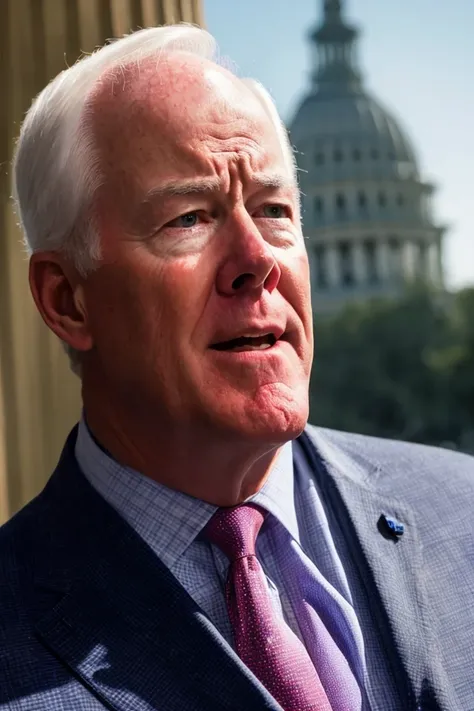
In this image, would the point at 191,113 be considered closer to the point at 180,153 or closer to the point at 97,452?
the point at 180,153

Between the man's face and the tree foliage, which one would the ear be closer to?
the man's face

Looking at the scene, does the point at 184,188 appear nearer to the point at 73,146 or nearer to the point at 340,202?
the point at 73,146

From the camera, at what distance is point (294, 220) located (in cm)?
125

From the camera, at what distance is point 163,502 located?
119cm

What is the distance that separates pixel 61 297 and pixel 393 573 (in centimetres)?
47

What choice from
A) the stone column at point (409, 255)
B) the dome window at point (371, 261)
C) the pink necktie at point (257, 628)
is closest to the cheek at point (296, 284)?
the pink necktie at point (257, 628)

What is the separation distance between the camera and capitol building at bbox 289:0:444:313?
41.1 meters

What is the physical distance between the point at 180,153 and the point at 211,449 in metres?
0.29

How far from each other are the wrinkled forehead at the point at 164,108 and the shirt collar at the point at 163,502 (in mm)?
324

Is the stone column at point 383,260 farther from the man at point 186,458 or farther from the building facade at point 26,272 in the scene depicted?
the man at point 186,458

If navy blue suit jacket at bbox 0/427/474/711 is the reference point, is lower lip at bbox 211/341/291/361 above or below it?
above

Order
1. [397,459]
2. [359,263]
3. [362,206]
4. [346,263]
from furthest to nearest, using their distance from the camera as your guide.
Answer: [362,206], [346,263], [359,263], [397,459]

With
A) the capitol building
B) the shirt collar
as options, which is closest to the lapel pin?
the shirt collar

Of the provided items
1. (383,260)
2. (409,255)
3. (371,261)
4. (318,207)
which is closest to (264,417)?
(383,260)
